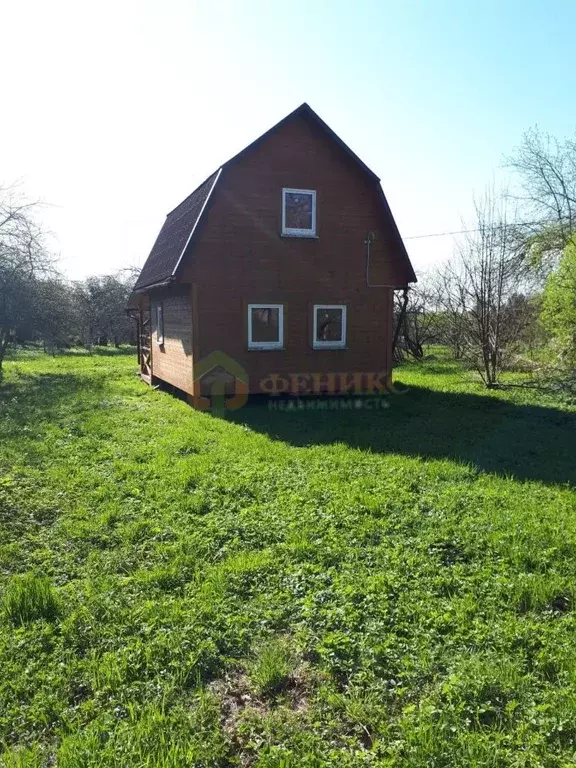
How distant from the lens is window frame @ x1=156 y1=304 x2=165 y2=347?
15023 mm

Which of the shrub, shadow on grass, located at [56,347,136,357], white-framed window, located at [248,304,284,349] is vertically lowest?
the shrub

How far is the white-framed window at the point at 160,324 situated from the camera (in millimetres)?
15031

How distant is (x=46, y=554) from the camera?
4.45 m

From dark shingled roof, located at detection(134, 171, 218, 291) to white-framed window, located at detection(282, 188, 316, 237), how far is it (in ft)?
5.91

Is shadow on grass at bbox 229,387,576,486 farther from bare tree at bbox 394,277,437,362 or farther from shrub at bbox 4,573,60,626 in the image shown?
bare tree at bbox 394,277,437,362

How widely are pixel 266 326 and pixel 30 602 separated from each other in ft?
30.4

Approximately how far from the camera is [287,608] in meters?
3.59

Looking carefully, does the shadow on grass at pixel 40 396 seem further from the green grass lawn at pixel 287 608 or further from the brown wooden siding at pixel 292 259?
the brown wooden siding at pixel 292 259

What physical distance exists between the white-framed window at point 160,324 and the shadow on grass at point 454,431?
447 cm

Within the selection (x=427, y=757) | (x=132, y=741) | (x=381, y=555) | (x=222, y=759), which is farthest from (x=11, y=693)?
(x=381, y=555)

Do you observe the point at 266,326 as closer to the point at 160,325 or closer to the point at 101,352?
the point at 160,325

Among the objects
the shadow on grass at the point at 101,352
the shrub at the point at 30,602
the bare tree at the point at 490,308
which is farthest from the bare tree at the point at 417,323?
the shrub at the point at 30,602

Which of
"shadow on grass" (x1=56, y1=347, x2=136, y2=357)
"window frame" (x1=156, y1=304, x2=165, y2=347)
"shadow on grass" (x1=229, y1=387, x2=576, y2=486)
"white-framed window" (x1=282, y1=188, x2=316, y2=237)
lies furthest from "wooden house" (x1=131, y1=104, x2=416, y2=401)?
"shadow on grass" (x1=56, y1=347, x2=136, y2=357)

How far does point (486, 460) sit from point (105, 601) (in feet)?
17.9
